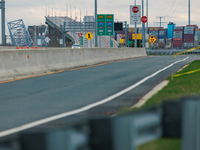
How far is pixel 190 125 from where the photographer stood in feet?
9.80

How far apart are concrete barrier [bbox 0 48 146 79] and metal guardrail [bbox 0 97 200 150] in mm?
12914

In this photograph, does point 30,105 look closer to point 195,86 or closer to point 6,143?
point 195,86

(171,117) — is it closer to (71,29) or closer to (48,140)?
(48,140)

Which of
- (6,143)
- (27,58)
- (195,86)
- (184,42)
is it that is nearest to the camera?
(6,143)

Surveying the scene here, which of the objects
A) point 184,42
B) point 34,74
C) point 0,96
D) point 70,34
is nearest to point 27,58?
point 34,74

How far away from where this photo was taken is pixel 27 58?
1759 cm

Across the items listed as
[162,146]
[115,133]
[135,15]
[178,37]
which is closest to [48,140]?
[115,133]

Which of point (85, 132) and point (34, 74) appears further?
point (34, 74)

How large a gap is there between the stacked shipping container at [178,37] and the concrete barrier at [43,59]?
11893 cm

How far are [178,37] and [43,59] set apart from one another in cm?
13046

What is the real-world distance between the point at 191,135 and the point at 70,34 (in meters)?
122

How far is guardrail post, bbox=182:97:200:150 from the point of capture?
2973mm

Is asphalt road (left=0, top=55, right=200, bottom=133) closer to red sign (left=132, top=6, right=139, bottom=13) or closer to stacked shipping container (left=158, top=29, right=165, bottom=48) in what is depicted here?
red sign (left=132, top=6, right=139, bottom=13)

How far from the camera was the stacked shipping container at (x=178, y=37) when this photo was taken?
144500 mm
